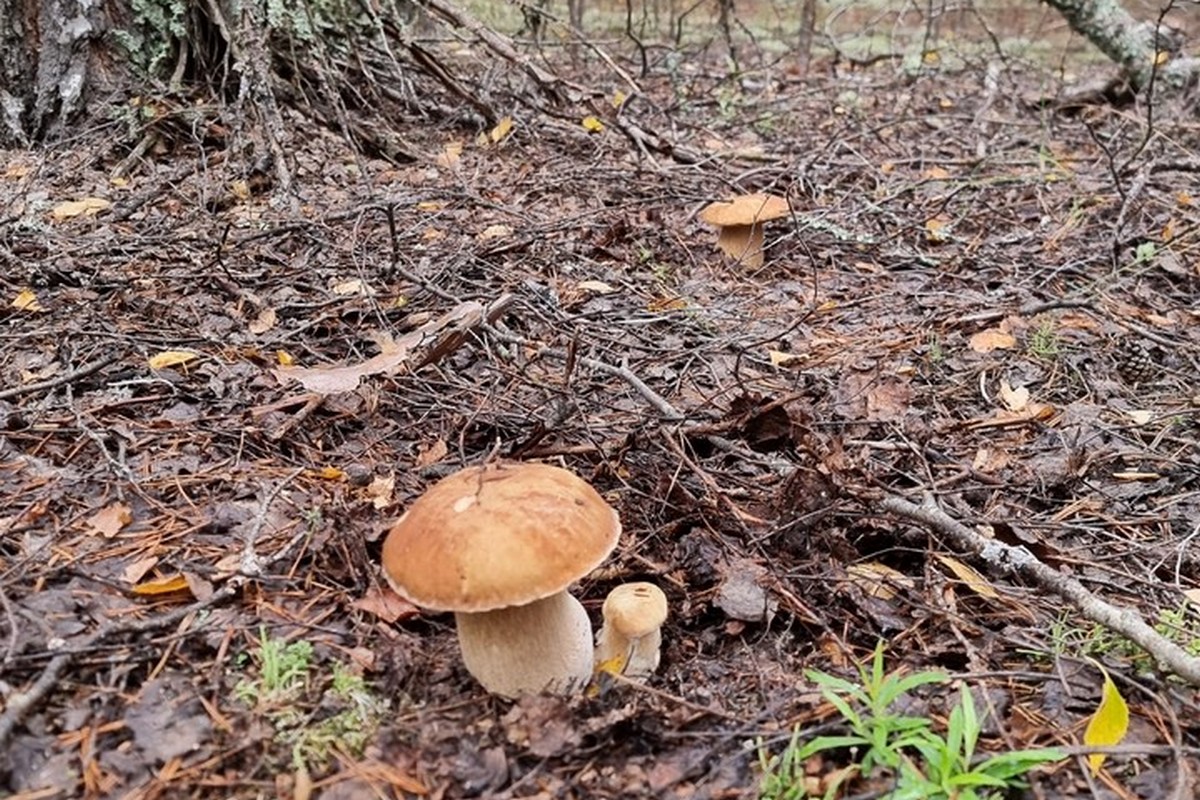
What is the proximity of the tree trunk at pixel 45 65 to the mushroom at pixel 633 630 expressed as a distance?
4.83 metres

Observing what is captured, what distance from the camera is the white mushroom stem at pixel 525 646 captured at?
→ 2005 millimetres

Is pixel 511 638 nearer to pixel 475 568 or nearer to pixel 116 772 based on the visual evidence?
pixel 475 568

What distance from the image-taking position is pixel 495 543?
1.83 m

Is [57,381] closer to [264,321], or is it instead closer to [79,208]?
[264,321]

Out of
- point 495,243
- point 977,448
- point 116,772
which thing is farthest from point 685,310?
point 116,772

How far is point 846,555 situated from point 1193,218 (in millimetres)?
3909

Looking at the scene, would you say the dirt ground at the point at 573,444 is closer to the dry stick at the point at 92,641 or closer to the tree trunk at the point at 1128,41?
the dry stick at the point at 92,641

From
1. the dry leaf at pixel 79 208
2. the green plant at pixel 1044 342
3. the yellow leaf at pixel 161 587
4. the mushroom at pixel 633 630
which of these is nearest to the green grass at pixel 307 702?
the yellow leaf at pixel 161 587

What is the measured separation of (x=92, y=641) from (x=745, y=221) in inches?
134

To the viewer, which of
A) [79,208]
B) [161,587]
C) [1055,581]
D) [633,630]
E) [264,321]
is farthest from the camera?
[79,208]

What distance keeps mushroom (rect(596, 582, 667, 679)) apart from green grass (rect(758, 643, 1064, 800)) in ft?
1.17

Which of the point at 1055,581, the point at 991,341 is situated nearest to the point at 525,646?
the point at 1055,581

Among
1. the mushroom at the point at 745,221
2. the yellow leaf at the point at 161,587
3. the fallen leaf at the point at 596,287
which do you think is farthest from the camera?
the mushroom at the point at 745,221

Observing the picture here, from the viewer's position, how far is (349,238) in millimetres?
4402
